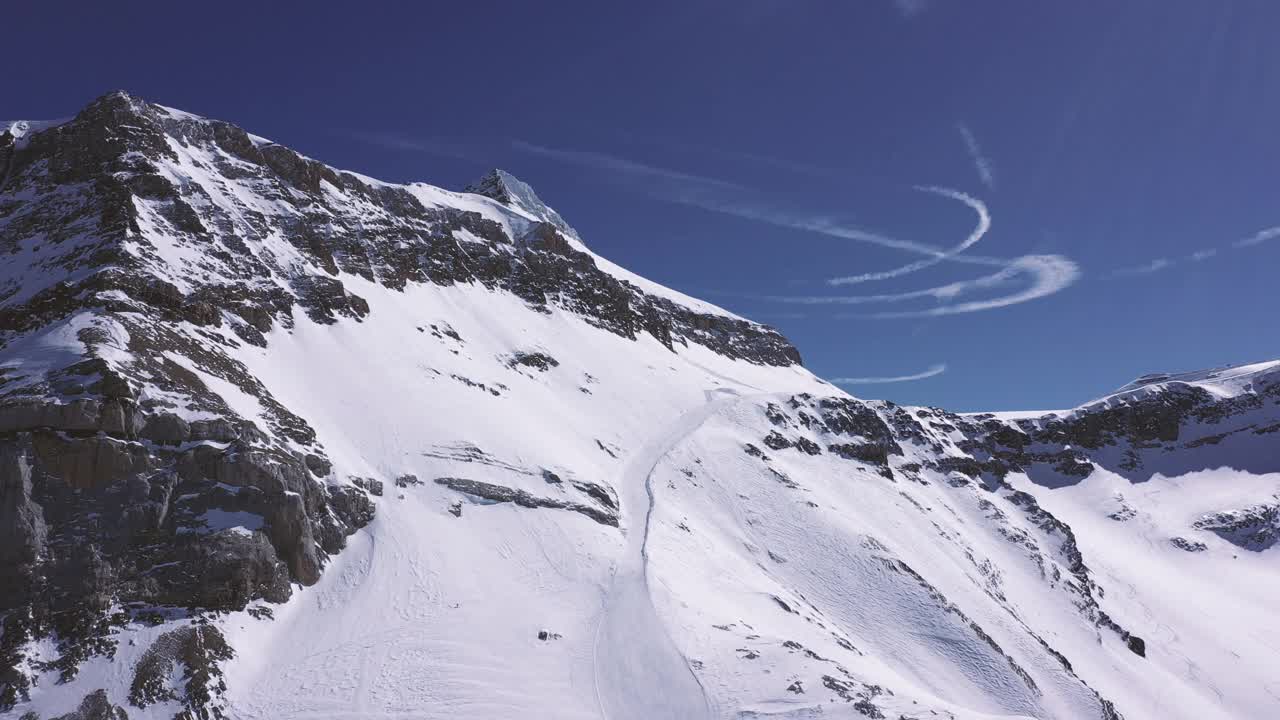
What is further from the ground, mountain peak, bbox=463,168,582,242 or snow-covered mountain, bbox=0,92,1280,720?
mountain peak, bbox=463,168,582,242

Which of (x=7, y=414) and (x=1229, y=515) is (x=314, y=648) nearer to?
(x=7, y=414)

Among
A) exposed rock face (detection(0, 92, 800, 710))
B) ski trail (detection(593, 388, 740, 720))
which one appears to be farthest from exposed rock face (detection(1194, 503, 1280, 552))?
exposed rock face (detection(0, 92, 800, 710))

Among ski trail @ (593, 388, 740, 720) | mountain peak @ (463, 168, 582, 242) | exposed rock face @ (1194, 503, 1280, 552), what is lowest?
ski trail @ (593, 388, 740, 720)

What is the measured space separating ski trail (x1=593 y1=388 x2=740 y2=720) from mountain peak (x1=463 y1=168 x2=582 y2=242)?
96655mm

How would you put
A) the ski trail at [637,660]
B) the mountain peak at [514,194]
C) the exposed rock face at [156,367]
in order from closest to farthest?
the exposed rock face at [156,367], the ski trail at [637,660], the mountain peak at [514,194]

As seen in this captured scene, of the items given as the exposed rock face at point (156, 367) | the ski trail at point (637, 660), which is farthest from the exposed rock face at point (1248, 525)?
the exposed rock face at point (156, 367)

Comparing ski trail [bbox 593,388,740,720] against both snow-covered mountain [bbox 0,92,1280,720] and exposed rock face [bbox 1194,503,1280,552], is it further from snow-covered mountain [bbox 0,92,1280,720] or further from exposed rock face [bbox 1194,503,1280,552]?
exposed rock face [bbox 1194,503,1280,552]

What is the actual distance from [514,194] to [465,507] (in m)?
116

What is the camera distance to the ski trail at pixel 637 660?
3162cm

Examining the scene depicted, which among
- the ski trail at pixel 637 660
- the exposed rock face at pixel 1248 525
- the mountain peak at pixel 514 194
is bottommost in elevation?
the ski trail at pixel 637 660

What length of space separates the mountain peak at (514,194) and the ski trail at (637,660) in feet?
317

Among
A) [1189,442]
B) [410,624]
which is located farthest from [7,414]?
[1189,442]

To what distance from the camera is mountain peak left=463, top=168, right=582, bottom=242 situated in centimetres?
13975

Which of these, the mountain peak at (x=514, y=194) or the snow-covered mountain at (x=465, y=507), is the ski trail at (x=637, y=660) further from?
the mountain peak at (x=514, y=194)
